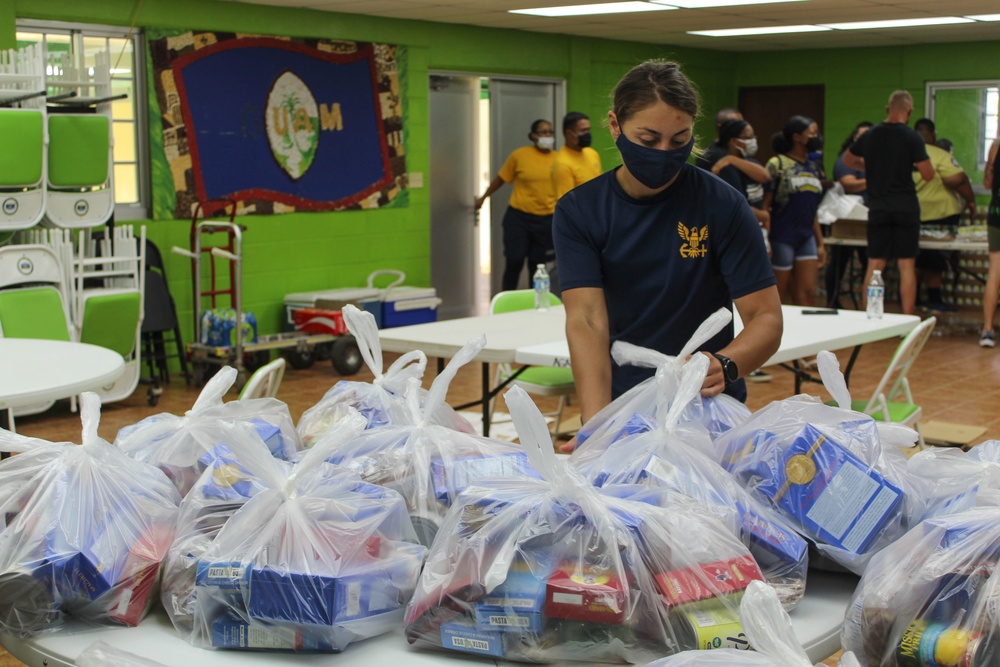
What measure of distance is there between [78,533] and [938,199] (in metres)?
8.62

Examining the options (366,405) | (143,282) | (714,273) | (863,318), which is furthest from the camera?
(143,282)

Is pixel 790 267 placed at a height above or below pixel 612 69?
below

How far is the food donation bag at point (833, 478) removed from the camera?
1473 millimetres

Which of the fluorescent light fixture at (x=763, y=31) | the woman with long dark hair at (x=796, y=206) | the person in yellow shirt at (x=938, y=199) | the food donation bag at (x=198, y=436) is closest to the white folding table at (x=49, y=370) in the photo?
the food donation bag at (x=198, y=436)

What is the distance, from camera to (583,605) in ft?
4.17

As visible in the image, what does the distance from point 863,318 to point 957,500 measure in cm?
333

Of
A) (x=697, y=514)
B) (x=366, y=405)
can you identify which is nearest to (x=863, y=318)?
(x=366, y=405)

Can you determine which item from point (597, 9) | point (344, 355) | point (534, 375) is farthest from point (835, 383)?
point (597, 9)

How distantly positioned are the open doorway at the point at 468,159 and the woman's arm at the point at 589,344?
673cm

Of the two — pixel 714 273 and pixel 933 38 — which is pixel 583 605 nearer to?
pixel 714 273

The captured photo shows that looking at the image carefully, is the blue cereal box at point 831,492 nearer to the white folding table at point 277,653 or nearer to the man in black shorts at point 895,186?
the white folding table at point 277,653

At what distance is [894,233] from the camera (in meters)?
7.75

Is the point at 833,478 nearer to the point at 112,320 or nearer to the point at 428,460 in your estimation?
the point at 428,460

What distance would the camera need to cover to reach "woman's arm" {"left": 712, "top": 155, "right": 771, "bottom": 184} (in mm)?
6352
